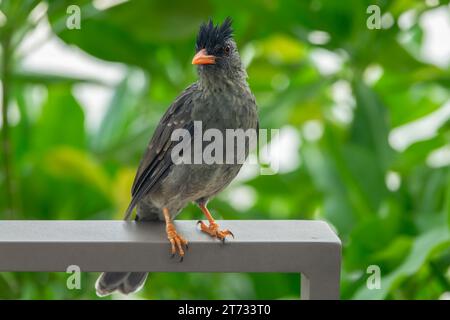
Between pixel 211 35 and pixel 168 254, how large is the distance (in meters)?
0.38

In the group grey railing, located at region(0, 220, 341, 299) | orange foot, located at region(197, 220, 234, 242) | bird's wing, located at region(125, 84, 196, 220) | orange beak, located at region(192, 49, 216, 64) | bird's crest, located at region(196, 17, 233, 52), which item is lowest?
grey railing, located at region(0, 220, 341, 299)

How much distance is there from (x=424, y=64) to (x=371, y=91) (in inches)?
8.7

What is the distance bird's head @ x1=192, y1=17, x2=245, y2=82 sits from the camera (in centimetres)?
133

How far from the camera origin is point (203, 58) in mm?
1319

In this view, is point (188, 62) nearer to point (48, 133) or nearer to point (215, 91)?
point (48, 133)

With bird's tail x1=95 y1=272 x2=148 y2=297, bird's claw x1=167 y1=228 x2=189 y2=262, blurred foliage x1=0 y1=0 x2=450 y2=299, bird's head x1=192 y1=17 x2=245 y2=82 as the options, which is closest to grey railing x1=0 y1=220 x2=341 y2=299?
bird's claw x1=167 y1=228 x2=189 y2=262

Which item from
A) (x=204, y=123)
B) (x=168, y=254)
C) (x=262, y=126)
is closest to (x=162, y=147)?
(x=204, y=123)

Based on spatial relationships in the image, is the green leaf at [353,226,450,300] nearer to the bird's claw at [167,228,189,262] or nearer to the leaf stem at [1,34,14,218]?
the bird's claw at [167,228,189,262]

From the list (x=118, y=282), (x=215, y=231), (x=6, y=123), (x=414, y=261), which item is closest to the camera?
(x=215, y=231)

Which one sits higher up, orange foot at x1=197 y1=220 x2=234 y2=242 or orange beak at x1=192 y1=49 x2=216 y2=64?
orange beak at x1=192 y1=49 x2=216 y2=64

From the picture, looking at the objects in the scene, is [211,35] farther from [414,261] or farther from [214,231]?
[414,261]

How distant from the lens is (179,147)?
1456 mm

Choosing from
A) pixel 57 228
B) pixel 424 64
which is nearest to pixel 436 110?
pixel 424 64

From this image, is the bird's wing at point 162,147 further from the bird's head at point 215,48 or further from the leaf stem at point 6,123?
the leaf stem at point 6,123
